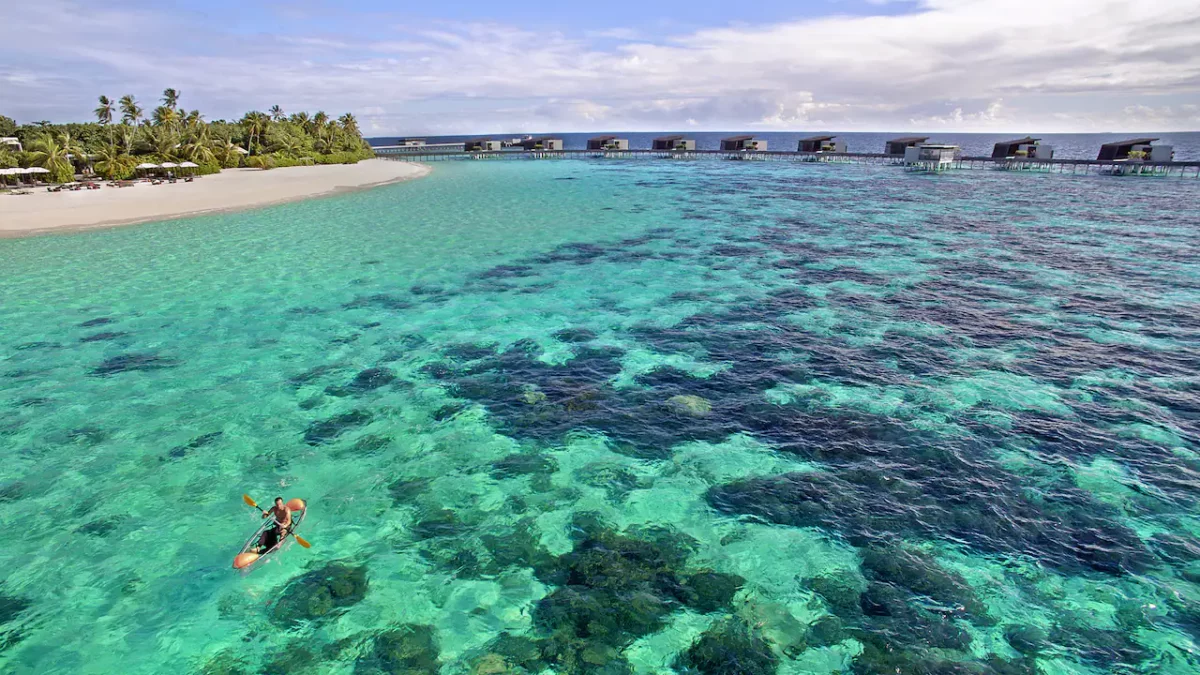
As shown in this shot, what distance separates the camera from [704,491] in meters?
14.8

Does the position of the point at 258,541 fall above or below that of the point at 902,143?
below

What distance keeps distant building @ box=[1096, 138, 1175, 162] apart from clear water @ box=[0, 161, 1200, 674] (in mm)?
74565

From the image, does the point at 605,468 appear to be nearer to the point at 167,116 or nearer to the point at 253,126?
the point at 167,116

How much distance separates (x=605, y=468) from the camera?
51.6ft

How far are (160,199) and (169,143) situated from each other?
28.2m

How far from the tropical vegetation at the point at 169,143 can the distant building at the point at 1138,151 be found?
425 ft

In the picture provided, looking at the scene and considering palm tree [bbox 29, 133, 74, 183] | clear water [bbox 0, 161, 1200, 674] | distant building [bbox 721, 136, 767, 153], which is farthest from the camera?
distant building [bbox 721, 136, 767, 153]

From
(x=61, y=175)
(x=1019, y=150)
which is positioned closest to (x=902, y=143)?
(x=1019, y=150)

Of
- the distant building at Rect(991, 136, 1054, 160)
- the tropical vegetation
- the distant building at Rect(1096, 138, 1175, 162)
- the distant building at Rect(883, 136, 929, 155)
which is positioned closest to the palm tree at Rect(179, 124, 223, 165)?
the tropical vegetation

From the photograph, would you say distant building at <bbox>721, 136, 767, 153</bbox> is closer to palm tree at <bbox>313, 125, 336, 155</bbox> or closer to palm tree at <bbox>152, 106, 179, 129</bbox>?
palm tree at <bbox>313, 125, 336, 155</bbox>

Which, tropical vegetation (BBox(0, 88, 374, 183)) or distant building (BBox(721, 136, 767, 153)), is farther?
distant building (BBox(721, 136, 767, 153))

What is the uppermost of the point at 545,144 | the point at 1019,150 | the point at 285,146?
the point at 545,144

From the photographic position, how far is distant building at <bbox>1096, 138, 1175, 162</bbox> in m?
84.9

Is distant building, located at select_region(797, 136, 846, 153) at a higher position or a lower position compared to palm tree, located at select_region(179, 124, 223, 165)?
higher
